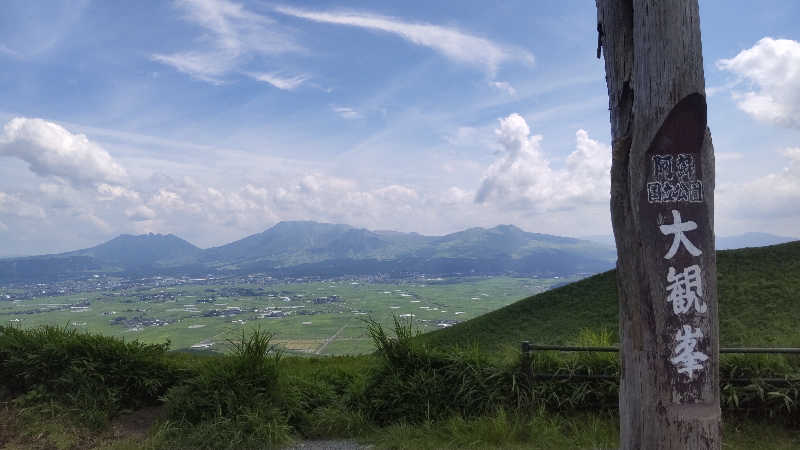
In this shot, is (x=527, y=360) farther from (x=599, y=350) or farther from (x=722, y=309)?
(x=722, y=309)

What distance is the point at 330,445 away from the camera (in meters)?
5.57

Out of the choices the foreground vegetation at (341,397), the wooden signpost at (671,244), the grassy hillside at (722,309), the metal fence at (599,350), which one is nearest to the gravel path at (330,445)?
the foreground vegetation at (341,397)

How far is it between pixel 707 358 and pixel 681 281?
553 millimetres

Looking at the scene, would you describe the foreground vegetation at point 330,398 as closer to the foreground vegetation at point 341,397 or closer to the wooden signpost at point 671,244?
the foreground vegetation at point 341,397

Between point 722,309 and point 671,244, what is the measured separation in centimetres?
1661

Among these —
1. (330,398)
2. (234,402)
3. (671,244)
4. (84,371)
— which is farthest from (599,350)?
(84,371)

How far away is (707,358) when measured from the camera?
3139 millimetres

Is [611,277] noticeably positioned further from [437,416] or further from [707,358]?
[707,358]

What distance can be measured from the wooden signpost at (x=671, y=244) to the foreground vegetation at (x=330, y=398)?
245 centimetres

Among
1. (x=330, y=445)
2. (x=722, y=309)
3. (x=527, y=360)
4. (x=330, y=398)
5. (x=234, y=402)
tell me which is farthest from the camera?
(x=722, y=309)

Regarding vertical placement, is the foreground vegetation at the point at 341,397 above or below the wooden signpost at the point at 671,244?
below

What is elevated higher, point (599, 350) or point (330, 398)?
point (599, 350)

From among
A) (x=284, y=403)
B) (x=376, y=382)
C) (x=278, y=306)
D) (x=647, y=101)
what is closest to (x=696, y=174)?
(x=647, y=101)

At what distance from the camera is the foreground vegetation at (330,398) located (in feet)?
17.8
